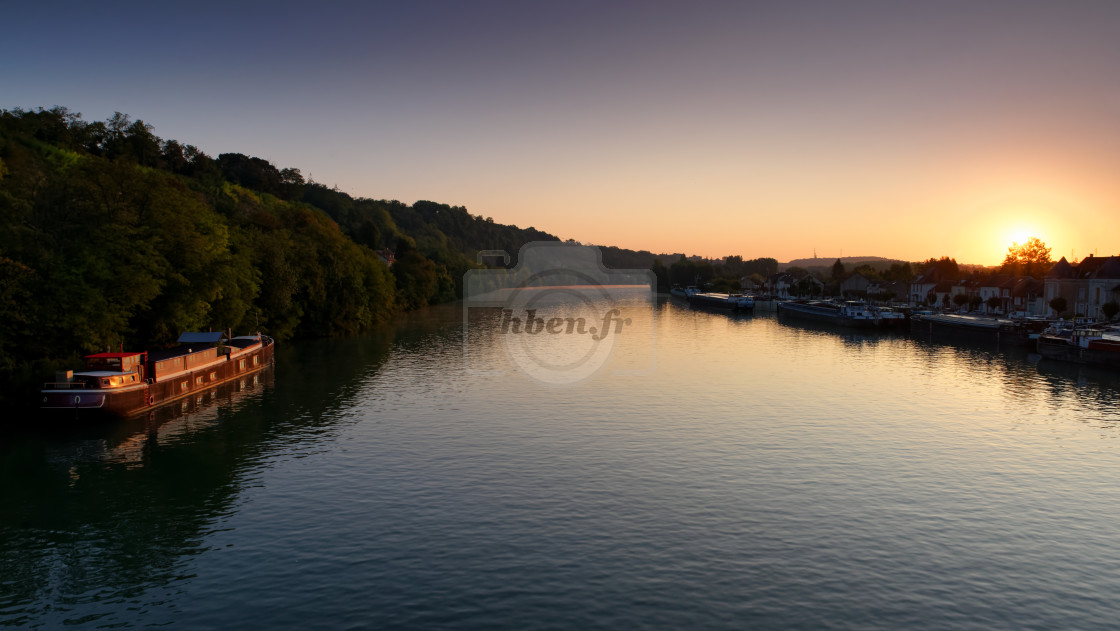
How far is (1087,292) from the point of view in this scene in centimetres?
13688

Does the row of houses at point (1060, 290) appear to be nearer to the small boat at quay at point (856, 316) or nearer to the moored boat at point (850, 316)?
the small boat at quay at point (856, 316)

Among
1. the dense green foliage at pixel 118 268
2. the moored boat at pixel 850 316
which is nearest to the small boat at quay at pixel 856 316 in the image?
the moored boat at pixel 850 316

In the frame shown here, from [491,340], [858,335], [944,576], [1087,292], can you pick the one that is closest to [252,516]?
[944,576]

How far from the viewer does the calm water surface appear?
2277cm

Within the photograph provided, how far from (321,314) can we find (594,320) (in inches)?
2664

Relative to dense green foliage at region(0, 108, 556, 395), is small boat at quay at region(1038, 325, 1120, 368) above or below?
below

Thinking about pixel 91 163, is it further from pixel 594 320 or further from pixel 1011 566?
pixel 594 320

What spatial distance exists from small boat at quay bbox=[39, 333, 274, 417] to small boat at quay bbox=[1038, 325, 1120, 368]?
310 ft

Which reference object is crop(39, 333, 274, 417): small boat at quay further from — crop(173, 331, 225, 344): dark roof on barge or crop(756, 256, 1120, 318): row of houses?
crop(756, 256, 1120, 318): row of houses

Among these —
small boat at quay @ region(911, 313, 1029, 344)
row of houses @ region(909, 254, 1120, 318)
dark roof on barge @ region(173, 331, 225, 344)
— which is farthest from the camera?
row of houses @ region(909, 254, 1120, 318)

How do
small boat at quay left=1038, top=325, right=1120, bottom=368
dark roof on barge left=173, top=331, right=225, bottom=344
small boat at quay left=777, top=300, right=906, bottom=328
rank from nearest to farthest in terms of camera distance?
dark roof on barge left=173, top=331, right=225, bottom=344
small boat at quay left=1038, top=325, right=1120, bottom=368
small boat at quay left=777, top=300, right=906, bottom=328

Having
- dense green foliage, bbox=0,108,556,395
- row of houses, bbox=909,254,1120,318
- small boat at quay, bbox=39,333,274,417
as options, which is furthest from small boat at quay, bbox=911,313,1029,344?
small boat at quay, bbox=39,333,274,417

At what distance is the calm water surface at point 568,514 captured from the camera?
22.8 meters

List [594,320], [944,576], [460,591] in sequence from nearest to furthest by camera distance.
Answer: [460,591] < [944,576] < [594,320]
